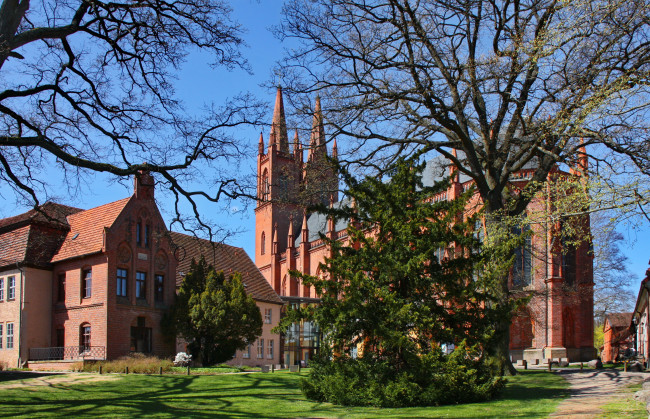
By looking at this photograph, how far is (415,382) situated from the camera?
1501cm

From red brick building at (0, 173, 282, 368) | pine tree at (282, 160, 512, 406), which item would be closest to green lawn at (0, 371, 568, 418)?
pine tree at (282, 160, 512, 406)

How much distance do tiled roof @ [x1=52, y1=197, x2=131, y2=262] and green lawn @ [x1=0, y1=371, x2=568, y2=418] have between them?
1070 cm

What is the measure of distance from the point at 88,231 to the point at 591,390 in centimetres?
2625

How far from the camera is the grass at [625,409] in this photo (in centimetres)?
1098

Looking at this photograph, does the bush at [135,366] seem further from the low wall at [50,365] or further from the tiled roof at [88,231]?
the tiled roof at [88,231]

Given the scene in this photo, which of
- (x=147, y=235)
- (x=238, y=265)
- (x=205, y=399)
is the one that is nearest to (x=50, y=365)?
(x=147, y=235)

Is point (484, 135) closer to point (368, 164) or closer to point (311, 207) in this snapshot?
point (368, 164)

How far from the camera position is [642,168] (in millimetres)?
17094

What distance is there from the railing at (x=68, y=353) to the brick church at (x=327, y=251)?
404 inches

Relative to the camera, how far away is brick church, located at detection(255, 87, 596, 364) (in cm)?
2198

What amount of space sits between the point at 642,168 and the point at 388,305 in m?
7.97

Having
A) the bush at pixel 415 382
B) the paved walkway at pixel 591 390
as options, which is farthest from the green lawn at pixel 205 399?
the bush at pixel 415 382

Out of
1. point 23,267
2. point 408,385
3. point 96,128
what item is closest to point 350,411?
point 408,385

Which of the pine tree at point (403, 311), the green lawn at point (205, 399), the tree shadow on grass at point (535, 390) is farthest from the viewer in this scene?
the tree shadow on grass at point (535, 390)
